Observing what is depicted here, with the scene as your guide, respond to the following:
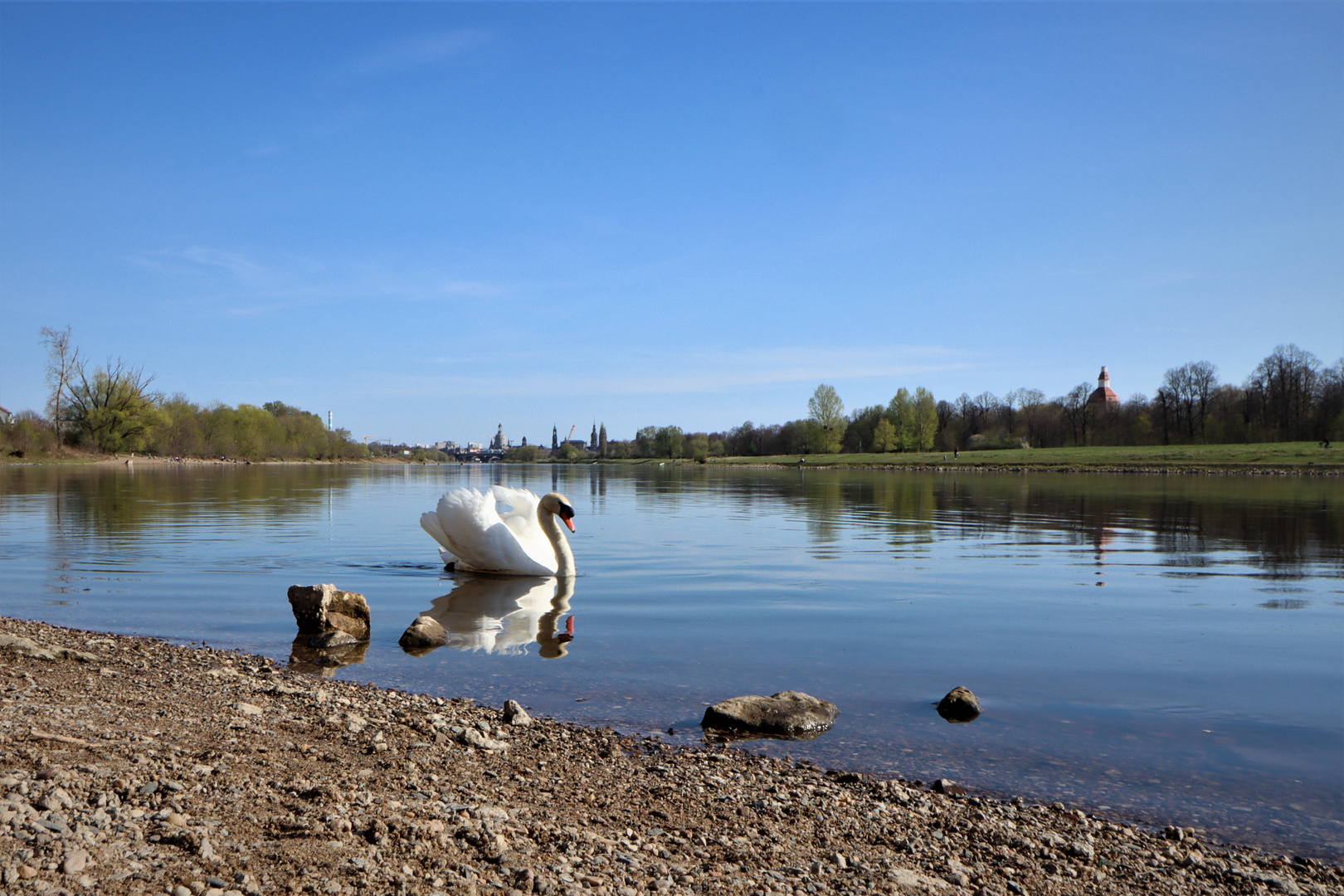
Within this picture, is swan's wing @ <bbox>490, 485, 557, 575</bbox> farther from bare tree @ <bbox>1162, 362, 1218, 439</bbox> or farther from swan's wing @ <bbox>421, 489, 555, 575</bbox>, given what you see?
bare tree @ <bbox>1162, 362, 1218, 439</bbox>

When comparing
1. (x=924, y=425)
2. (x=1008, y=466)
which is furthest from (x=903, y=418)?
(x=1008, y=466)

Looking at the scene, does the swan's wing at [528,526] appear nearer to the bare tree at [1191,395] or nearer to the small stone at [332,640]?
the small stone at [332,640]

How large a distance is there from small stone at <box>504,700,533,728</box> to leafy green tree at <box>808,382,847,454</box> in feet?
435

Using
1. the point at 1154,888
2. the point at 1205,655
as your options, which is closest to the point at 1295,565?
the point at 1205,655

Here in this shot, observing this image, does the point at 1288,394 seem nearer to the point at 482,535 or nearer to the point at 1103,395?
the point at 1103,395

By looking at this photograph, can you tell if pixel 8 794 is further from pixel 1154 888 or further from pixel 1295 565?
pixel 1295 565

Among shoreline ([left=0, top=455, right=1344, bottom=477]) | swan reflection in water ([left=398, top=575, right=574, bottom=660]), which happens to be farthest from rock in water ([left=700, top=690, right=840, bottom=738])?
shoreline ([left=0, top=455, right=1344, bottom=477])

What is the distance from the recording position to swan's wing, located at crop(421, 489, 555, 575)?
555 inches

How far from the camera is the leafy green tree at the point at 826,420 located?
5399 inches

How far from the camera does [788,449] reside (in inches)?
6339

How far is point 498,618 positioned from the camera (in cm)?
1145

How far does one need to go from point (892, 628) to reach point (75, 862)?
9223 mm

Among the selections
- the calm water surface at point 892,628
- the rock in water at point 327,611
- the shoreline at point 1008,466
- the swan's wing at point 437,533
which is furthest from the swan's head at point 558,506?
the shoreline at point 1008,466

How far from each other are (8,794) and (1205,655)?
10654 millimetres
